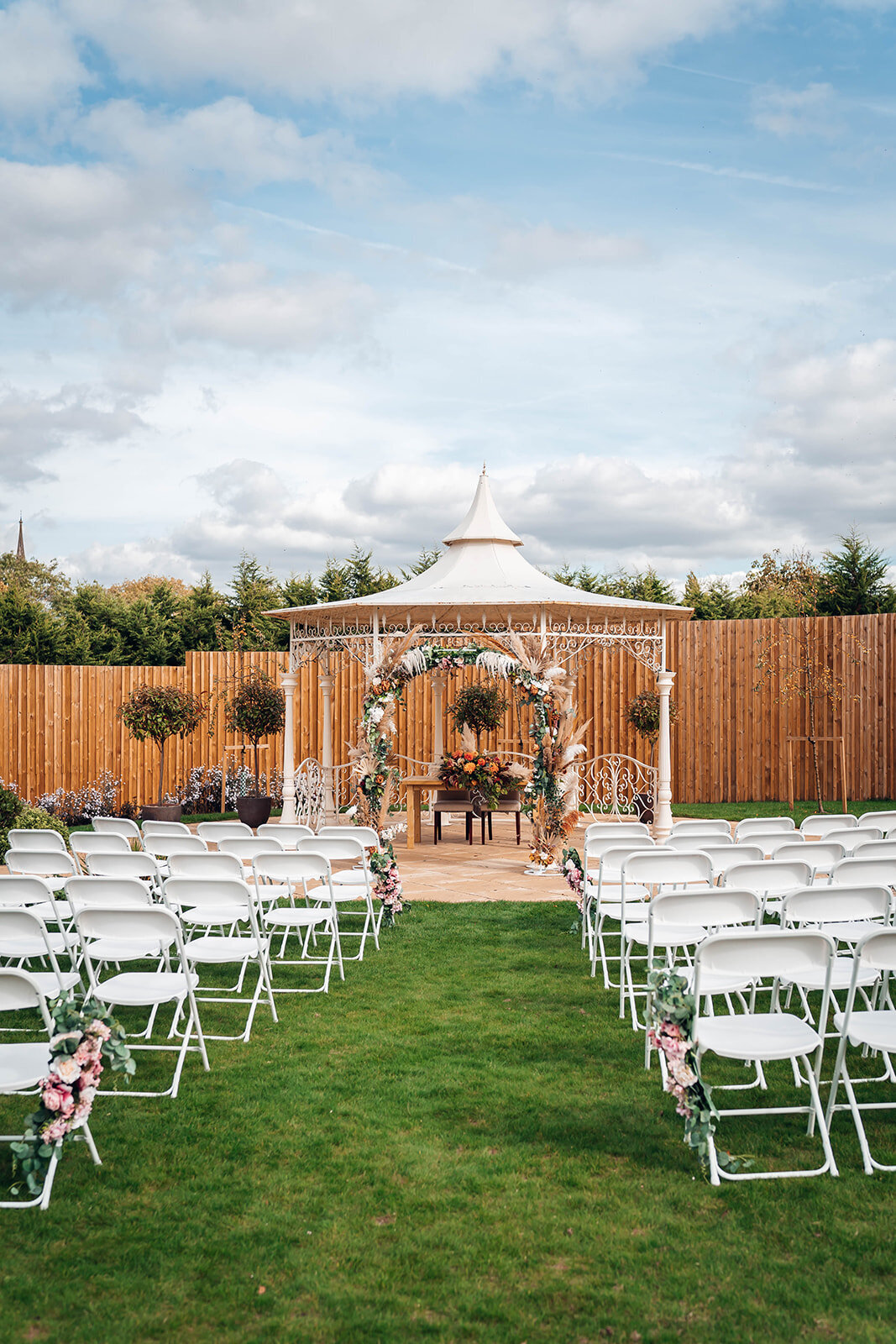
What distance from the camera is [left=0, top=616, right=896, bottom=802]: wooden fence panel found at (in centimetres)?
1579

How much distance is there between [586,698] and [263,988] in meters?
11.6

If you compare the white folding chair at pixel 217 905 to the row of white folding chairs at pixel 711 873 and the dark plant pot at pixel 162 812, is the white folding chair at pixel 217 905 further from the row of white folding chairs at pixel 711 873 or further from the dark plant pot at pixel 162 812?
the dark plant pot at pixel 162 812

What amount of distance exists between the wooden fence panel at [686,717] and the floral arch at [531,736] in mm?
5293

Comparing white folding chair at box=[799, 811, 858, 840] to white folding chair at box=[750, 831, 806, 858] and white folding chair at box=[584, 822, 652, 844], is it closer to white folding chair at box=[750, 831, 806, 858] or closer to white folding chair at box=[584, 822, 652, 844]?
white folding chair at box=[750, 831, 806, 858]

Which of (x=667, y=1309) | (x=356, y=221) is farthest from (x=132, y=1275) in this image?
(x=356, y=221)

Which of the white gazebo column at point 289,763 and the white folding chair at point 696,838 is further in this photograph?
the white gazebo column at point 289,763

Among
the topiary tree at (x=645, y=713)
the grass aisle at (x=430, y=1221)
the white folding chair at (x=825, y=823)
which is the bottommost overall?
the grass aisle at (x=430, y=1221)

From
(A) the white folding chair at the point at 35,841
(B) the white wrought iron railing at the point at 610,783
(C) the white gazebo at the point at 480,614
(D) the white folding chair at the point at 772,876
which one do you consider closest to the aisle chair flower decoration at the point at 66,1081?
→ (D) the white folding chair at the point at 772,876

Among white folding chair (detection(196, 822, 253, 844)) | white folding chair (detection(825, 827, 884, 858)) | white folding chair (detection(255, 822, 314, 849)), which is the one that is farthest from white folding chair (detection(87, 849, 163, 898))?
white folding chair (detection(825, 827, 884, 858))

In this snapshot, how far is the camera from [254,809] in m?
14.1

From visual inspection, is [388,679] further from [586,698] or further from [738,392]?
[738,392]

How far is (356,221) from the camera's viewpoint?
13211 millimetres

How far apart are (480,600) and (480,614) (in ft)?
7.28

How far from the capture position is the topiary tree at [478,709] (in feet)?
49.0
